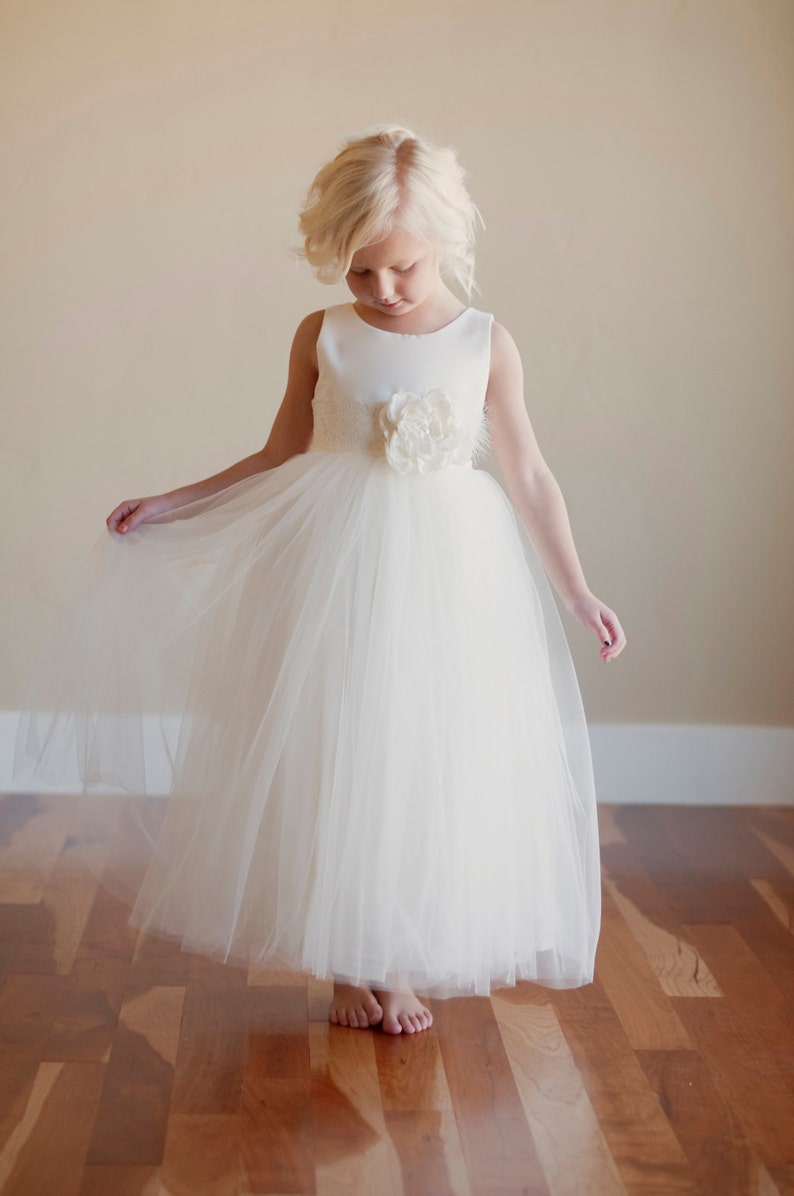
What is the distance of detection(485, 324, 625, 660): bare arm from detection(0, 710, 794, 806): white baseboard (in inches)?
44.7

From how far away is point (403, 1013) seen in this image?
1.80m

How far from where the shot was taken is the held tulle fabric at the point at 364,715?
1.64 metres

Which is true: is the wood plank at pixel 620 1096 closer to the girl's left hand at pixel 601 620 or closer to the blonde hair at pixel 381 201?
the girl's left hand at pixel 601 620

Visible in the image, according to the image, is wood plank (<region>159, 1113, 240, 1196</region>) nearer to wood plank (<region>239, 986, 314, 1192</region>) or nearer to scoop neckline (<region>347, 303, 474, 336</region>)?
wood plank (<region>239, 986, 314, 1192</region>)

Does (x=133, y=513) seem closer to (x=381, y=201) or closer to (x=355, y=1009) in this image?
(x=381, y=201)

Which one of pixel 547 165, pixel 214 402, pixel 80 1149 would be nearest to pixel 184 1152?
pixel 80 1149

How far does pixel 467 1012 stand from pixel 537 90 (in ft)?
5.86

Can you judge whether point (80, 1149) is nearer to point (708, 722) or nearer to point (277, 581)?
point (277, 581)

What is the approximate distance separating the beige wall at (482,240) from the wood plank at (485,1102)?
1.22m

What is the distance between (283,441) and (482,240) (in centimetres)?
100

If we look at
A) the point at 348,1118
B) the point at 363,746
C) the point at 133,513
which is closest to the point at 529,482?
the point at 363,746

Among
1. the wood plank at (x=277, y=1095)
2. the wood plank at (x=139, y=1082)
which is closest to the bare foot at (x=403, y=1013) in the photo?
the wood plank at (x=277, y=1095)

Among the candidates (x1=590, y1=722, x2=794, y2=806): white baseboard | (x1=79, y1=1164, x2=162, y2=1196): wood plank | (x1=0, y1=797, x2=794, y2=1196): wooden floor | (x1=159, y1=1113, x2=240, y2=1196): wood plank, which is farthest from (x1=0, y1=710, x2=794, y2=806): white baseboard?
(x1=79, y1=1164, x2=162, y2=1196): wood plank

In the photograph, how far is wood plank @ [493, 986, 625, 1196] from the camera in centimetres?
145
